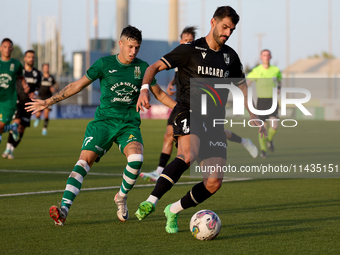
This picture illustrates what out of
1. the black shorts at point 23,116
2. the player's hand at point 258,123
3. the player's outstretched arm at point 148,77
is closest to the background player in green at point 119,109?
the player's outstretched arm at point 148,77

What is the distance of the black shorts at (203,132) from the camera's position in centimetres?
488

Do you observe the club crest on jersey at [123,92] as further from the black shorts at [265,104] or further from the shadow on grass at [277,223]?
the black shorts at [265,104]

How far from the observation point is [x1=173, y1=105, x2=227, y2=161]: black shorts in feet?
16.0

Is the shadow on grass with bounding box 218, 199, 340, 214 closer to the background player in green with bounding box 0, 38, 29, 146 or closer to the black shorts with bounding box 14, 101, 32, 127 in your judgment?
the background player in green with bounding box 0, 38, 29, 146

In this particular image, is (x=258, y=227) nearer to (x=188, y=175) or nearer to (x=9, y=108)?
(x=188, y=175)

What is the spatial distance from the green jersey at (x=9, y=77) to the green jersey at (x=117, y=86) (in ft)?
18.2

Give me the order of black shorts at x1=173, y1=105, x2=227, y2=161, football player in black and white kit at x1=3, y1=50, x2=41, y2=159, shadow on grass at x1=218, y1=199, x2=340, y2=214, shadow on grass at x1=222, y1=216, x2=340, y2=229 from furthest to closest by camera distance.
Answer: football player in black and white kit at x1=3, y1=50, x2=41, y2=159 < shadow on grass at x1=218, y1=199, x2=340, y2=214 < shadow on grass at x1=222, y1=216, x2=340, y2=229 < black shorts at x1=173, y1=105, x2=227, y2=161

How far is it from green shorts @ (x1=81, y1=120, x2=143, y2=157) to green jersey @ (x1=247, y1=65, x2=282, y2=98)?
7.50 metres

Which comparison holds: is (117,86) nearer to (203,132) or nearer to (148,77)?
(148,77)

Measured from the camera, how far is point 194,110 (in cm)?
496

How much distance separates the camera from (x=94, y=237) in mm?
4676

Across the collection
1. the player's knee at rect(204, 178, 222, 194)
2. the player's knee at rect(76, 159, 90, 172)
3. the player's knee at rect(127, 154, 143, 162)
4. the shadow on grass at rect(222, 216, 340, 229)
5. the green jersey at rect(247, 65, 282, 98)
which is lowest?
the shadow on grass at rect(222, 216, 340, 229)

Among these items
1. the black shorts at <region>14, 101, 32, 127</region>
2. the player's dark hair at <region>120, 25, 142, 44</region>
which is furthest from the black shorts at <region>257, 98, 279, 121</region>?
the player's dark hair at <region>120, 25, 142, 44</region>

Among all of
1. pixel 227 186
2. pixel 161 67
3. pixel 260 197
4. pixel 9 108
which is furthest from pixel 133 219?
pixel 9 108
